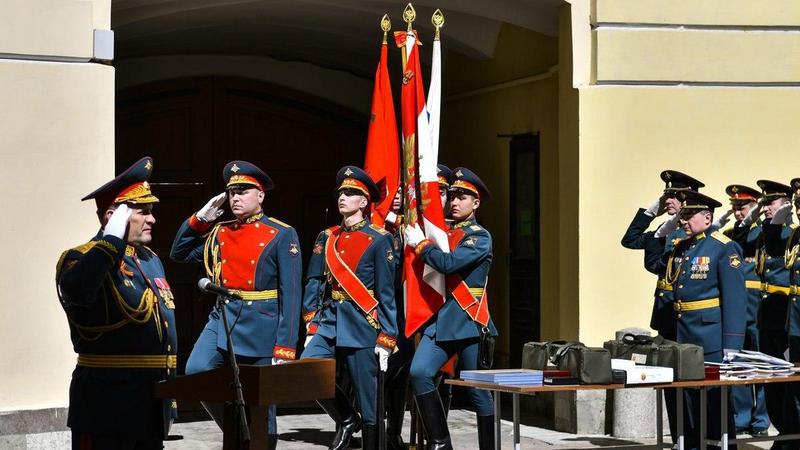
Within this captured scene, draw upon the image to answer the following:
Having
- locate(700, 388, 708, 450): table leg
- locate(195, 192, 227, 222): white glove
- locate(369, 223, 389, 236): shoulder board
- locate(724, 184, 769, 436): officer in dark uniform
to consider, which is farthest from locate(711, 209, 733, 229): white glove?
locate(195, 192, 227, 222): white glove

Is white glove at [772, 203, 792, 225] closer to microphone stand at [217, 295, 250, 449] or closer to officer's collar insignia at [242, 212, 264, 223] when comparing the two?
officer's collar insignia at [242, 212, 264, 223]

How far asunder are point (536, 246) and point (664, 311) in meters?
2.05

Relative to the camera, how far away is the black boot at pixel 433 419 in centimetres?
855

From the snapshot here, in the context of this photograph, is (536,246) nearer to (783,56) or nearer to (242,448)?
(783,56)

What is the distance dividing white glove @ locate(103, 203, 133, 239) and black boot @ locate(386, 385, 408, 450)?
13.6 ft

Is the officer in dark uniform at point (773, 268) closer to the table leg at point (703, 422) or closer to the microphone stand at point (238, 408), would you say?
the table leg at point (703, 422)

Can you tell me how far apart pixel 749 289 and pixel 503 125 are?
243cm

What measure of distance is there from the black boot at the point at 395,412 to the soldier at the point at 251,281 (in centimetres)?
147

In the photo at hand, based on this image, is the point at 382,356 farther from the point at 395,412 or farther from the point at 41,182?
the point at 41,182

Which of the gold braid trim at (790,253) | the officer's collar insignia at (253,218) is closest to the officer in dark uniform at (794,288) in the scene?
the gold braid trim at (790,253)

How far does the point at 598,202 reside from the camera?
10.5m

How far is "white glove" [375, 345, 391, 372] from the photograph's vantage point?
8984 mm

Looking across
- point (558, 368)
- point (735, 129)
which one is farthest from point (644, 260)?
point (558, 368)

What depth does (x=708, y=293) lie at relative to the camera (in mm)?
9031
